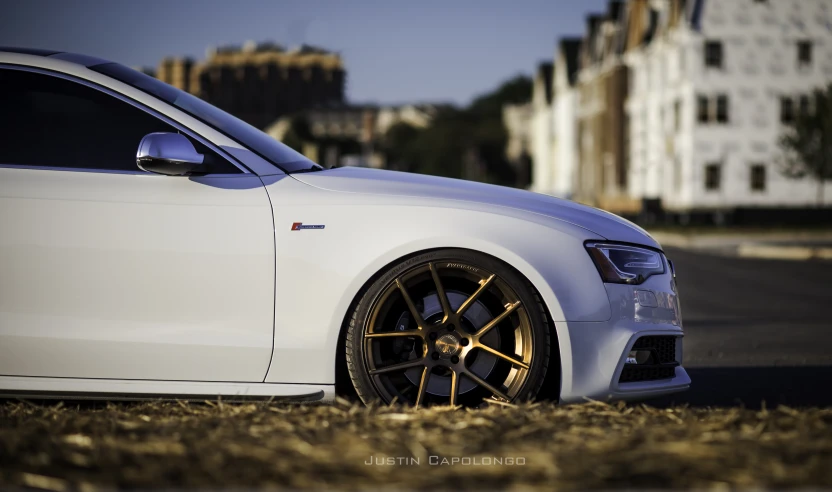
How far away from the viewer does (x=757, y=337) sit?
9.56 metres

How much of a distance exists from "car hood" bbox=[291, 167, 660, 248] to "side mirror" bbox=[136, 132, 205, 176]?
1.55ft

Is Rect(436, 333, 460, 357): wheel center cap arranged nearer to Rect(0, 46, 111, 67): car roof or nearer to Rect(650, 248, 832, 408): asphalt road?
Rect(650, 248, 832, 408): asphalt road

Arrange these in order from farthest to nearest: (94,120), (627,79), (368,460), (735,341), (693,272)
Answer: (627,79), (693,272), (735,341), (94,120), (368,460)

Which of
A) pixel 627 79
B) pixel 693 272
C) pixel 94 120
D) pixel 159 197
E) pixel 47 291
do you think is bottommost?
pixel 693 272

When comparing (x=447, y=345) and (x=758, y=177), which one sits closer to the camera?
(x=447, y=345)

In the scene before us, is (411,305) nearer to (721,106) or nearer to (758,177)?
(721,106)

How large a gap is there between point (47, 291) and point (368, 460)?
1957mm

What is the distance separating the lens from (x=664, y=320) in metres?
5.17

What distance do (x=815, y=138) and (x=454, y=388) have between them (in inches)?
1653

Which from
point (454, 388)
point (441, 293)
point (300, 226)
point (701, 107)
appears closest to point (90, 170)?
point (300, 226)

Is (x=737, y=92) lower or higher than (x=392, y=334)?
higher

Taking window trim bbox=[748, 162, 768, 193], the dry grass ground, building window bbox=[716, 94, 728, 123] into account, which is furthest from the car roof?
window trim bbox=[748, 162, 768, 193]

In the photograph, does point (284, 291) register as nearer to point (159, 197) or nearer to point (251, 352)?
point (251, 352)

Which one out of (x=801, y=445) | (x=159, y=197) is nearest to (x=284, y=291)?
(x=159, y=197)
